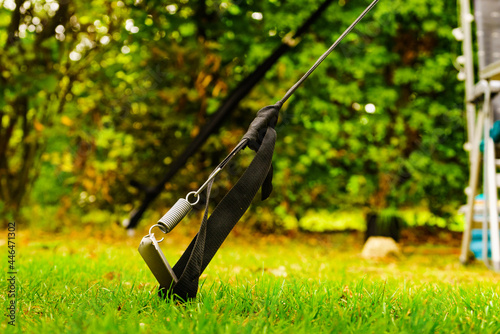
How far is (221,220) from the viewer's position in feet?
4.90

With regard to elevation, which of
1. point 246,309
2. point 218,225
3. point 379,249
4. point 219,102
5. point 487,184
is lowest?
point 379,249

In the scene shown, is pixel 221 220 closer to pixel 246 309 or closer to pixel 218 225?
pixel 218 225

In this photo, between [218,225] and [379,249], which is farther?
[379,249]

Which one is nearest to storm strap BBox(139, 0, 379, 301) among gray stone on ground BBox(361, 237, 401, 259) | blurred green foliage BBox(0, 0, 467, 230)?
gray stone on ground BBox(361, 237, 401, 259)

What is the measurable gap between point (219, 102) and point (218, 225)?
12.3ft

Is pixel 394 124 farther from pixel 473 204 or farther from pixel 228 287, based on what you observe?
pixel 228 287

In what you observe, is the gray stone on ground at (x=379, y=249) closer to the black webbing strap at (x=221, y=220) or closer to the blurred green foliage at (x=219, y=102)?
the blurred green foliage at (x=219, y=102)

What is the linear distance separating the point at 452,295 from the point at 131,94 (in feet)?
14.1

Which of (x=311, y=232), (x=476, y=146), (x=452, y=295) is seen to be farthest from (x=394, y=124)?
(x=452, y=295)

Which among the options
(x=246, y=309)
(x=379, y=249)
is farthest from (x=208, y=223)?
(x=379, y=249)

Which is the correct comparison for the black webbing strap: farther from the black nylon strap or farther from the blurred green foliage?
the blurred green foliage

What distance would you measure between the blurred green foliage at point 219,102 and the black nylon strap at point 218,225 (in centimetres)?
340

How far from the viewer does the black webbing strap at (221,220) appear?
1.45 metres

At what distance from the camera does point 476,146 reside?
327 cm
